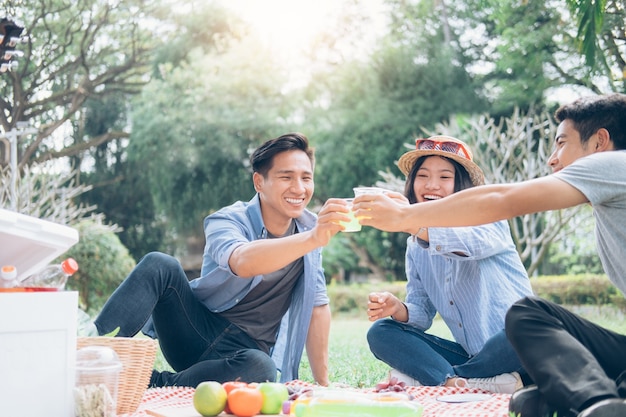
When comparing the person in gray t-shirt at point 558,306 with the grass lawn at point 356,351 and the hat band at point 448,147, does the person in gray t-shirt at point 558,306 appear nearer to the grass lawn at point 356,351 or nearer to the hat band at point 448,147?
the hat band at point 448,147

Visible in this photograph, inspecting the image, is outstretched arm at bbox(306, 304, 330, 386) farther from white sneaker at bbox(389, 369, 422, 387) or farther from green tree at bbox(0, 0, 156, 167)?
green tree at bbox(0, 0, 156, 167)

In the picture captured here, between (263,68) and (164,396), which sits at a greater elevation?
(263,68)

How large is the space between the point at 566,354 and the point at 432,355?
114 centimetres

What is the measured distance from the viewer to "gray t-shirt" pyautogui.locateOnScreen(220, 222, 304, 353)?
3518 millimetres

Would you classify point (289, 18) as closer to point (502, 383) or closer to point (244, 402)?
point (502, 383)

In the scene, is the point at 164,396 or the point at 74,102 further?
the point at 74,102

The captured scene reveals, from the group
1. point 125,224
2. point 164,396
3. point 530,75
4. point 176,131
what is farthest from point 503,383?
point 125,224

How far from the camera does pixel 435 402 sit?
9.44ft

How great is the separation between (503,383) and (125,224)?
16.2m

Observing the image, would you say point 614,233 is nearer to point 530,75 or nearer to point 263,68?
point 530,75

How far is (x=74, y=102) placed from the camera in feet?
59.8

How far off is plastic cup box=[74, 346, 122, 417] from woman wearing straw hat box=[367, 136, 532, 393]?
1.28 m

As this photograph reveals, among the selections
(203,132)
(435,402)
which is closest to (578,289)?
(435,402)

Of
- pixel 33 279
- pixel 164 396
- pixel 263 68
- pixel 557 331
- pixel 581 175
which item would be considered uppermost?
pixel 263 68
